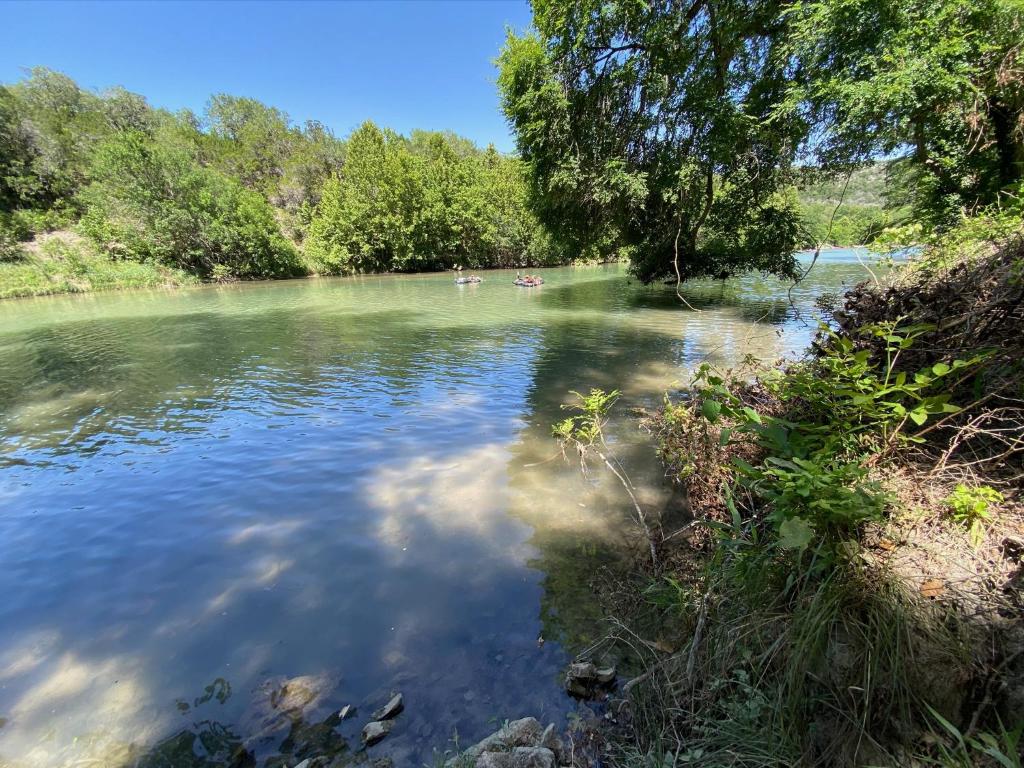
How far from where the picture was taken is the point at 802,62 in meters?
13.6

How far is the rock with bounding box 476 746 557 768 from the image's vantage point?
230 centimetres

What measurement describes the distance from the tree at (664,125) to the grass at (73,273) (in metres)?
36.2

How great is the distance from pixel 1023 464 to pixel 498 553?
3.93 metres

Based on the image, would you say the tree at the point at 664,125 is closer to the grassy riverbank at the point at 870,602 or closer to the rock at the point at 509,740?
the grassy riverbank at the point at 870,602

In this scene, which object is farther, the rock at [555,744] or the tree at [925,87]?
the tree at [925,87]

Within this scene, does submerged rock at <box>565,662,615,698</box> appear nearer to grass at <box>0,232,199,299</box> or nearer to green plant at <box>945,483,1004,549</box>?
green plant at <box>945,483,1004,549</box>

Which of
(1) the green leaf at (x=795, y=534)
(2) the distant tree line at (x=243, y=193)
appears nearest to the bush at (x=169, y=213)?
(2) the distant tree line at (x=243, y=193)

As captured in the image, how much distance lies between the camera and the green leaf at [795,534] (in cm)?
206

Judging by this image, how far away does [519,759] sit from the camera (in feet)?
7.66

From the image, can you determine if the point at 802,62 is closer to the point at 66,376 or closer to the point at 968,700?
the point at 968,700

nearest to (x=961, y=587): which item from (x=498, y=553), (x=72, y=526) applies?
(x=498, y=553)

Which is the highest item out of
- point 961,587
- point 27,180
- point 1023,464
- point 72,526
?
point 27,180

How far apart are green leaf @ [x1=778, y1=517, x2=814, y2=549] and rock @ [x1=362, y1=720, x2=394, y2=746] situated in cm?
265

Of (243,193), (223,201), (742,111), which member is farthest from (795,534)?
(243,193)
